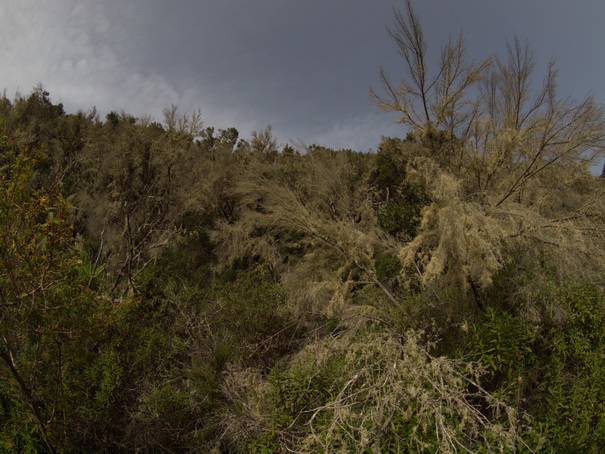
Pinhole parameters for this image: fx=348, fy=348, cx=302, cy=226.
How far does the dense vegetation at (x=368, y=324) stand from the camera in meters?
3.54

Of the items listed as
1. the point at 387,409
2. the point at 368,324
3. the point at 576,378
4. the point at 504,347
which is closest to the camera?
the point at 387,409

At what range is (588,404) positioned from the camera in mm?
3824

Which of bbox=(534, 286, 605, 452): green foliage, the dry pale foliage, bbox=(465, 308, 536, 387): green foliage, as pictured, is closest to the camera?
the dry pale foliage

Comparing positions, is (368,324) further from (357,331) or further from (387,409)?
(387,409)

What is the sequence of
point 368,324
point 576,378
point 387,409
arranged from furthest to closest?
1. point 368,324
2. point 576,378
3. point 387,409

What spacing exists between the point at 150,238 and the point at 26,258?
308 inches

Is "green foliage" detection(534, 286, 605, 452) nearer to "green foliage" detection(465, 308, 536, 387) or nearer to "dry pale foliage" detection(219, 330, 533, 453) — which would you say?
"green foliage" detection(465, 308, 536, 387)

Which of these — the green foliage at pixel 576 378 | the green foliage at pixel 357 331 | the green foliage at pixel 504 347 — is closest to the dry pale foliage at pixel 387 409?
the green foliage at pixel 357 331

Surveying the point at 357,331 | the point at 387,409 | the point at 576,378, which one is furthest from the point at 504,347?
the point at 357,331

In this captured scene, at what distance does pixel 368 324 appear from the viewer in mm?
5973

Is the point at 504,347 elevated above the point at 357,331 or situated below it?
above

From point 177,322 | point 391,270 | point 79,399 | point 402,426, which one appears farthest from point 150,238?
point 402,426

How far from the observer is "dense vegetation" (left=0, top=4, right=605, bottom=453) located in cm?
354

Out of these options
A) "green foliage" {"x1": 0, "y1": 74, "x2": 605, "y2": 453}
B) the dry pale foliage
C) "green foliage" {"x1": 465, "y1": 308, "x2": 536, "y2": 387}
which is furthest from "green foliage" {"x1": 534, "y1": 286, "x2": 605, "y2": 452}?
the dry pale foliage
